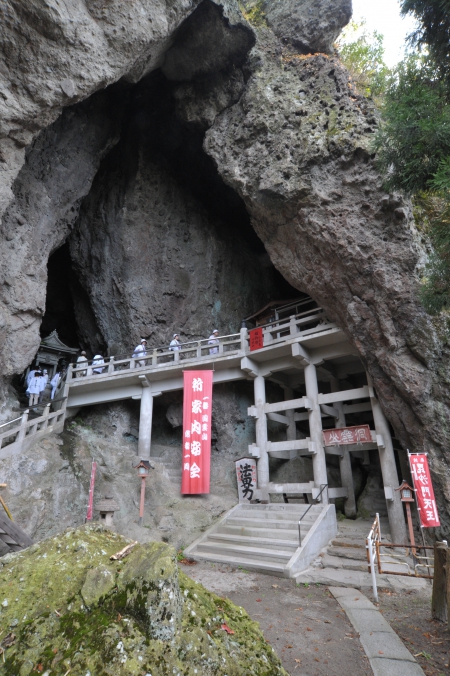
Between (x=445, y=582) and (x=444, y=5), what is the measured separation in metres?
9.21

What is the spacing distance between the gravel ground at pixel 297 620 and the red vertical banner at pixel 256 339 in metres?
7.15

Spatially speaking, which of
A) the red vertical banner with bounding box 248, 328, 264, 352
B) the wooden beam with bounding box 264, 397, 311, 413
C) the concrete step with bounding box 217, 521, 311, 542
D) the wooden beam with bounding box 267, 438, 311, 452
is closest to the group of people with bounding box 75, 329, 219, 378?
the red vertical banner with bounding box 248, 328, 264, 352

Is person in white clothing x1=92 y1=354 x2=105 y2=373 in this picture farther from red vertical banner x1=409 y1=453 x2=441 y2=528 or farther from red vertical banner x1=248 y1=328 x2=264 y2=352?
red vertical banner x1=409 y1=453 x2=441 y2=528

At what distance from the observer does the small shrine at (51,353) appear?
58.4ft

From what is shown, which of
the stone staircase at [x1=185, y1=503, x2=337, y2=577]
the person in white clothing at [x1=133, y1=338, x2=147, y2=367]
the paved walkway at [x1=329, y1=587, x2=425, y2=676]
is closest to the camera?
the paved walkway at [x1=329, y1=587, x2=425, y2=676]

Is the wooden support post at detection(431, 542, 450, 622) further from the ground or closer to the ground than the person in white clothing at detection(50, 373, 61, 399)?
closer to the ground

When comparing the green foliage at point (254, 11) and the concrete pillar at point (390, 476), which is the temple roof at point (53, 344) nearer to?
the concrete pillar at point (390, 476)

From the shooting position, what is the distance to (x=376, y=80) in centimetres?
1491

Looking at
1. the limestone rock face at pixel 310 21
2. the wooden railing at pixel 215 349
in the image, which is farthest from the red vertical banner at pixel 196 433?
the limestone rock face at pixel 310 21

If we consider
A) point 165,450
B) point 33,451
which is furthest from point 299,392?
point 33,451

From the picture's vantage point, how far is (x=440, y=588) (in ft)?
18.6

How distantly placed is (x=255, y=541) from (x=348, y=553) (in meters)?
2.29

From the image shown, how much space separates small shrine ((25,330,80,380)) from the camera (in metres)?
17.8

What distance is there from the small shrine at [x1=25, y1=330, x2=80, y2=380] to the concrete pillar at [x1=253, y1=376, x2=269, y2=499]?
9.50m
